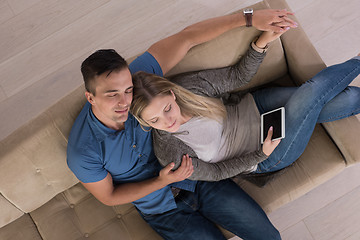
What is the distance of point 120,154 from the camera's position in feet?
5.14

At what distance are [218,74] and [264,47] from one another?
25 cm

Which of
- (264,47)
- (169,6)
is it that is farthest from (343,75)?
(169,6)

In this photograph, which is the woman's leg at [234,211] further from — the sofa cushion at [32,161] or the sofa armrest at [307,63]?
the sofa cushion at [32,161]

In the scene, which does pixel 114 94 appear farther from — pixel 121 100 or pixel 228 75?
pixel 228 75

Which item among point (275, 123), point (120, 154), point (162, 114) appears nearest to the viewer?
point (162, 114)

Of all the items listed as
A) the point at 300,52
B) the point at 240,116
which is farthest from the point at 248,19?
the point at 240,116

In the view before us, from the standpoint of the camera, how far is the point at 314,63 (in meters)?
1.78

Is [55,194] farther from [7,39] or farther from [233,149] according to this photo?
[7,39]

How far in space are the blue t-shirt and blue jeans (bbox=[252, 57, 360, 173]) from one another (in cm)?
51

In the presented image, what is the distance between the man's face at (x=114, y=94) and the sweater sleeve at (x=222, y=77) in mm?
366

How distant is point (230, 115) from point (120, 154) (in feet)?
1.94

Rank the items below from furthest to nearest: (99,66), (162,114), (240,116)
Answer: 1. (240,116)
2. (162,114)
3. (99,66)

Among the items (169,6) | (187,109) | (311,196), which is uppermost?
(169,6)

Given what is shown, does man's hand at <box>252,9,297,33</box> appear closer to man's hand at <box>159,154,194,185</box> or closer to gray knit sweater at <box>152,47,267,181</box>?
gray knit sweater at <box>152,47,267,181</box>
